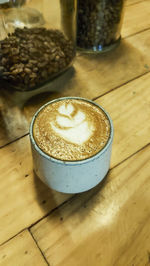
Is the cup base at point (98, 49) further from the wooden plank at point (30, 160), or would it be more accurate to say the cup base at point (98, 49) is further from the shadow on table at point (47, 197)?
the shadow on table at point (47, 197)

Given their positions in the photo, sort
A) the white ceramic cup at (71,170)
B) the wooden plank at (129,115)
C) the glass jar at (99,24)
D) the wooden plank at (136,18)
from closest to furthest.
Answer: the white ceramic cup at (71,170) < the wooden plank at (129,115) < the glass jar at (99,24) < the wooden plank at (136,18)

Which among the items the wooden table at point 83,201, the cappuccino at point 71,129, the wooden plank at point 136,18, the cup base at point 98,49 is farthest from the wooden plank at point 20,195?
the wooden plank at point 136,18

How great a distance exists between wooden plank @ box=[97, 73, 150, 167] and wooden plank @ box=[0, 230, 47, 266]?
0.20 m

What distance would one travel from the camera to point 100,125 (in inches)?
17.3

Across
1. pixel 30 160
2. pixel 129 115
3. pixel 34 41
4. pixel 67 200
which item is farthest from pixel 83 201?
pixel 34 41

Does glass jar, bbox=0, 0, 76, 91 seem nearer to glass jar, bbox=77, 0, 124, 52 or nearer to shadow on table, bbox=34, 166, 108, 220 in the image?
glass jar, bbox=77, 0, 124, 52

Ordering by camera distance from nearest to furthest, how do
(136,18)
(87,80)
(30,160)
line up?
1. (30,160)
2. (87,80)
3. (136,18)

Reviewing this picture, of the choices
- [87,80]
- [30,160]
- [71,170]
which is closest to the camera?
[71,170]

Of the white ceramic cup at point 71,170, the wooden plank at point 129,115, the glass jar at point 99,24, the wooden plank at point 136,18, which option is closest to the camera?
the white ceramic cup at point 71,170

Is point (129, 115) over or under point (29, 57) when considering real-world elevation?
under

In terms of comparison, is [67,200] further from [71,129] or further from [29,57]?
Answer: [29,57]

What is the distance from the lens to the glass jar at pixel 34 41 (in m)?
0.59

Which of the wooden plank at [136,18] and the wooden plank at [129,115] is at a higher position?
the wooden plank at [136,18]

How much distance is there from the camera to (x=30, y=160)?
1.68 feet
